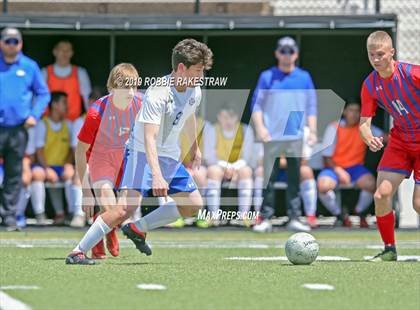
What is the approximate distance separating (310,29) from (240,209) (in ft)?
9.24

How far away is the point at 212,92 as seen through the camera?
639 inches

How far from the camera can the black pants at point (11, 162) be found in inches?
550

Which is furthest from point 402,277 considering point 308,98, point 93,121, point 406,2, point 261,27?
point 406,2

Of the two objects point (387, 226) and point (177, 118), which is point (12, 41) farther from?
point (387, 226)

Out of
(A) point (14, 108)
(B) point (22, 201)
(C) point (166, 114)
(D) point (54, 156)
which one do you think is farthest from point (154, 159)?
(D) point (54, 156)

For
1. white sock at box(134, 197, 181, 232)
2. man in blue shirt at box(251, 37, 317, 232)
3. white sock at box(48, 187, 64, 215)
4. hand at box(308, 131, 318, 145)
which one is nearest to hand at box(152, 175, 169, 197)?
white sock at box(134, 197, 181, 232)

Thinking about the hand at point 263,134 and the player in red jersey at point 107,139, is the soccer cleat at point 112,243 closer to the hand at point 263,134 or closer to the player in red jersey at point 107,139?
the player in red jersey at point 107,139

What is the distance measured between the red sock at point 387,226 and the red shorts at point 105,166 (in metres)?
2.41

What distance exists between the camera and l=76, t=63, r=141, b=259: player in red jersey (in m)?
9.53

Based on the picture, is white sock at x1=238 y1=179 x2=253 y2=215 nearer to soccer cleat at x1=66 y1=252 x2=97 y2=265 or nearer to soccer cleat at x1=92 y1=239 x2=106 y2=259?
soccer cleat at x1=92 y1=239 x2=106 y2=259

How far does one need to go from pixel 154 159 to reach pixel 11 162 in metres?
5.52

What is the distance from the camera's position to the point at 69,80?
15.3 m

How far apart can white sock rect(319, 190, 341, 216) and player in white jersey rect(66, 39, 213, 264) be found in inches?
209

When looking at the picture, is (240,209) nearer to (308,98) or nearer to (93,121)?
(308,98)
